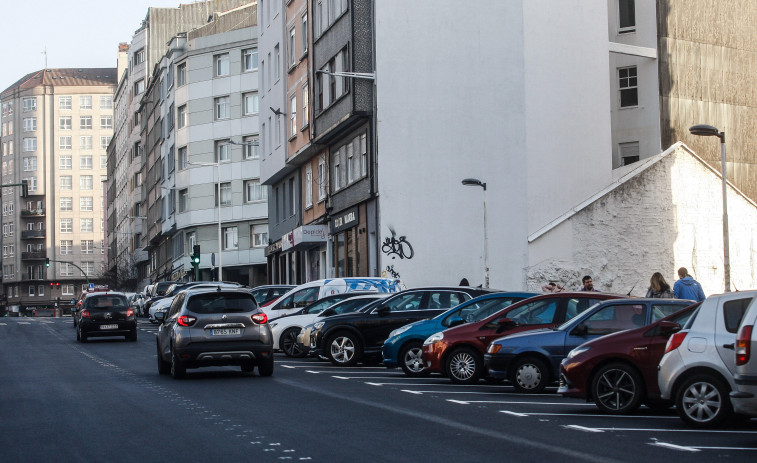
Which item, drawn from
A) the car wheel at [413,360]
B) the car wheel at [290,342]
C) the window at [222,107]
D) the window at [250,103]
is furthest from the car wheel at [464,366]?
the window at [222,107]

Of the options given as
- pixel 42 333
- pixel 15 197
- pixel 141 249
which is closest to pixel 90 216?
pixel 15 197

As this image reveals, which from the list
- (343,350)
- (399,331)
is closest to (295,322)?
(343,350)

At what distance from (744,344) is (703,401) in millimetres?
1185

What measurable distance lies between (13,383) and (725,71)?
1271 inches

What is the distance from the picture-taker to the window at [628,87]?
44781mm

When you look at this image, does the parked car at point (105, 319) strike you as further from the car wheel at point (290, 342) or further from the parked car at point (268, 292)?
the car wheel at point (290, 342)

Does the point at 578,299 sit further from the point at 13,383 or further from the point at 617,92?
the point at 617,92

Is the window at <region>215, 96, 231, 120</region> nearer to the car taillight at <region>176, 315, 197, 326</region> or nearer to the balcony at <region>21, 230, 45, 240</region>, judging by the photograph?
the car taillight at <region>176, 315, 197, 326</region>

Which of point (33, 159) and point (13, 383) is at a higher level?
point (33, 159)

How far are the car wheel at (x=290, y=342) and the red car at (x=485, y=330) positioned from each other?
337 inches

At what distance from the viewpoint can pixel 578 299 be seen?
18734 mm

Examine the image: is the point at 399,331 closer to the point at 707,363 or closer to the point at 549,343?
the point at 549,343

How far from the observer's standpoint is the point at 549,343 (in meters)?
17.4

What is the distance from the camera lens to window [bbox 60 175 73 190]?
155 meters
